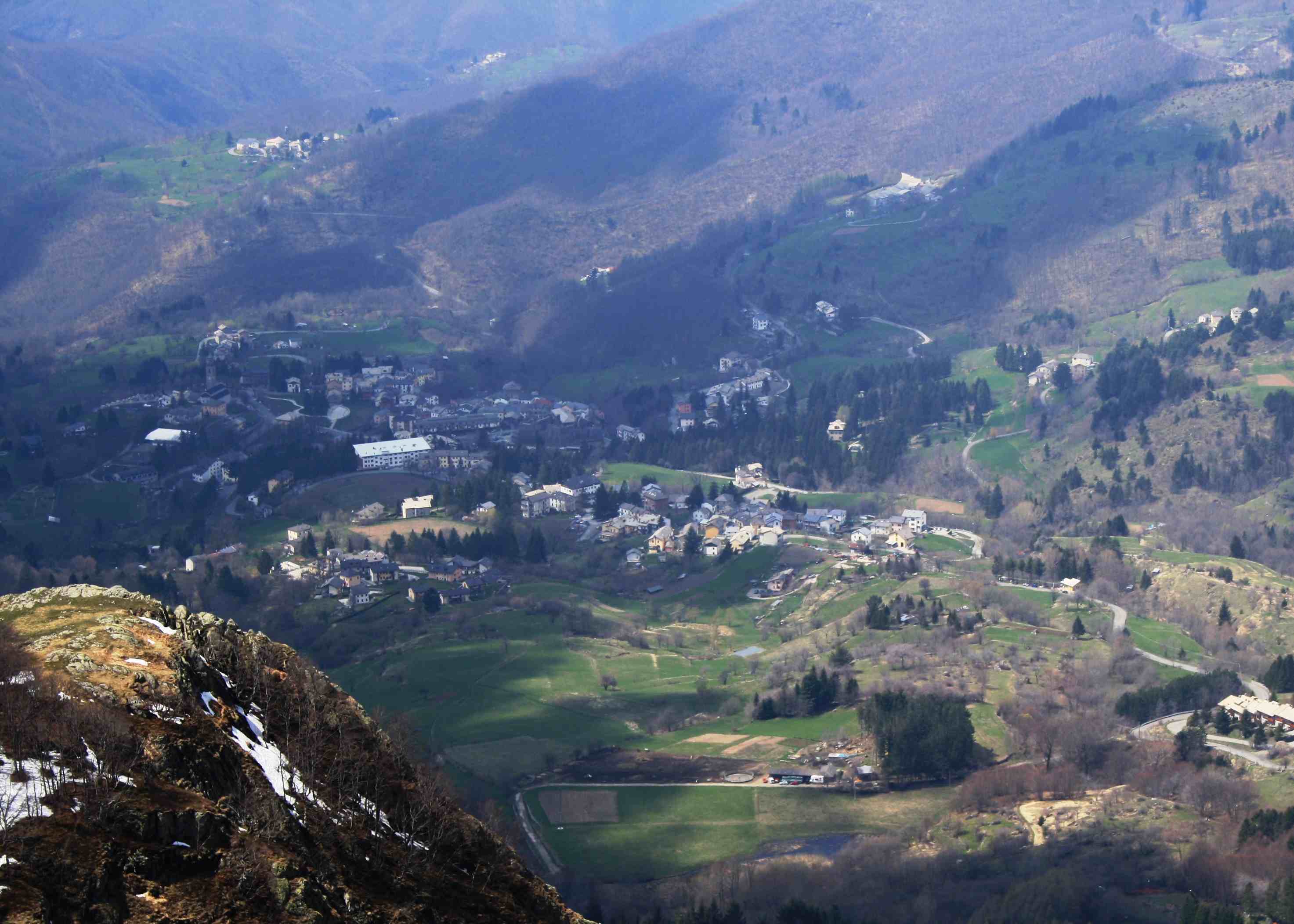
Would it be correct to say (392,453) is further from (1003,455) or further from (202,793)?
(202,793)

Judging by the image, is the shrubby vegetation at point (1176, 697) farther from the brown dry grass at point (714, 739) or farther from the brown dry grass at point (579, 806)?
the brown dry grass at point (579, 806)

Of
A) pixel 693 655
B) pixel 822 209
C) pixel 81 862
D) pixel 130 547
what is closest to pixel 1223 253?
pixel 822 209

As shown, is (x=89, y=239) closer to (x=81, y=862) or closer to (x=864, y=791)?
(x=864, y=791)

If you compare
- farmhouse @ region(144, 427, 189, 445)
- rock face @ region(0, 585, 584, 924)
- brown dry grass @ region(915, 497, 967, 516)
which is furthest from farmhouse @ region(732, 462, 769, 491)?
rock face @ region(0, 585, 584, 924)

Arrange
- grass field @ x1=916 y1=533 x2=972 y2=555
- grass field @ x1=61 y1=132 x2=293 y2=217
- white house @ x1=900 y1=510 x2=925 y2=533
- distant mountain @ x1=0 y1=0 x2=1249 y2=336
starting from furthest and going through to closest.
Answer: grass field @ x1=61 y1=132 x2=293 y2=217 → distant mountain @ x1=0 y1=0 x2=1249 y2=336 → white house @ x1=900 y1=510 x2=925 y2=533 → grass field @ x1=916 y1=533 x2=972 y2=555

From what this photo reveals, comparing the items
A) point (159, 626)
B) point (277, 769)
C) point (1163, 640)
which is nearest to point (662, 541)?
point (1163, 640)

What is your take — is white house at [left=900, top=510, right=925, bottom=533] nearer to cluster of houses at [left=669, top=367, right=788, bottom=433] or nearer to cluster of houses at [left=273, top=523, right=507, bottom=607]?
cluster of houses at [left=669, top=367, right=788, bottom=433]
